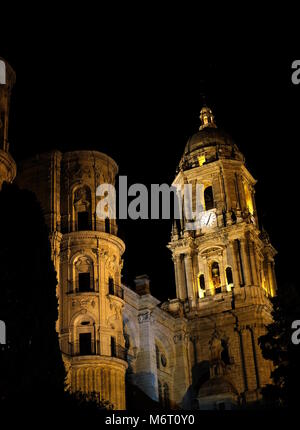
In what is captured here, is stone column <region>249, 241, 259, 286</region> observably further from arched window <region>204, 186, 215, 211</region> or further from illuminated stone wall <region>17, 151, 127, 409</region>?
illuminated stone wall <region>17, 151, 127, 409</region>

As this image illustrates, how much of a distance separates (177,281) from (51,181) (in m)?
25.5

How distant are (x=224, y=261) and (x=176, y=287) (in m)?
5.41

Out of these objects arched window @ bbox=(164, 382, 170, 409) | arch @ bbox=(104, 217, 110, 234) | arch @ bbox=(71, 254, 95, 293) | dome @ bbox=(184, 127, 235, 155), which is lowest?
arched window @ bbox=(164, 382, 170, 409)

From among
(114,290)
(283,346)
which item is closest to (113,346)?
(114,290)

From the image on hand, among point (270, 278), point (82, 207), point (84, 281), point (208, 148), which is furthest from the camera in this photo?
point (208, 148)

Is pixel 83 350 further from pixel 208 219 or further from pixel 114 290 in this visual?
pixel 208 219

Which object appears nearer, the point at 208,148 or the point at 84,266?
the point at 84,266

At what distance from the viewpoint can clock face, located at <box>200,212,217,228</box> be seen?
6819cm

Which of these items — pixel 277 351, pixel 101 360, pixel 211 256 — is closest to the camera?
pixel 277 351

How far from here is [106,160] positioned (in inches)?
1901

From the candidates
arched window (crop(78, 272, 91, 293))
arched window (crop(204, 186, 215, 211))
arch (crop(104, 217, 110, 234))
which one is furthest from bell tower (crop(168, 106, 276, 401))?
arched window (crop(78, 272, 91, 293))

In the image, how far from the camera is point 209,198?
7044cm
